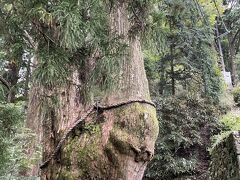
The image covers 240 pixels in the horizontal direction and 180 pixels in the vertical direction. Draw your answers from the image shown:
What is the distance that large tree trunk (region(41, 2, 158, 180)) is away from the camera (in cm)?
249

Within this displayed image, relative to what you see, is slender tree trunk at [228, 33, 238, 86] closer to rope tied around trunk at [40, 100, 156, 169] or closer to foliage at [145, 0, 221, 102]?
foliage at [145, 0, 221, 102]

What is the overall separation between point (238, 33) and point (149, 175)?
13.8 metres

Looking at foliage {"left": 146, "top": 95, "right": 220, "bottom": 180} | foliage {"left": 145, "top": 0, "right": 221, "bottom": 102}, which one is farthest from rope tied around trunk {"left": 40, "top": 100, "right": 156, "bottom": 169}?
foliage {"left": 145, "top": 0, "right": 221, "bottom": 102}

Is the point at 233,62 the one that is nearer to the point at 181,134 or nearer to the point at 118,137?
the point at 181,134

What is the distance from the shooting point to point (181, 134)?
7.89 meters

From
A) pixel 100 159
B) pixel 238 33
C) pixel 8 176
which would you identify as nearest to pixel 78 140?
pixel 100 159

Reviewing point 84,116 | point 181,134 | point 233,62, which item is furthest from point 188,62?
point 233,62

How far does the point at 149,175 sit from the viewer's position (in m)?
7.57

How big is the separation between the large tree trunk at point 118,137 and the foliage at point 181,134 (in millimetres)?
5083

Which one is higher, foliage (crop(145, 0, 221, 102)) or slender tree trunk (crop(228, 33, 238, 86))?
slender tree trunk (crop(228, 33, 238, 86))

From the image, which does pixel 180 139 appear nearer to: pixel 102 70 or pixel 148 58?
pixel 148 58

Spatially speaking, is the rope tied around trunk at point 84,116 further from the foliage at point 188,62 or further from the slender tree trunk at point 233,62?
the slender tree trunk at point 233,62

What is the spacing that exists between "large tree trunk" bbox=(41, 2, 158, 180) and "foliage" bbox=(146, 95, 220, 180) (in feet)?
16.7

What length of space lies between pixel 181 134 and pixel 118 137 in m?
5.65
